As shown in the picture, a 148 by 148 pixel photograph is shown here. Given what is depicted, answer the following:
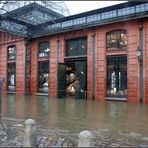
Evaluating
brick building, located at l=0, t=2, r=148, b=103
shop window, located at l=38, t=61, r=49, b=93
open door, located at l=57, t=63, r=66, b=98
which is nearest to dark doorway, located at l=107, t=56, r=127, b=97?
brick building, located at l=0, t=2, r=148, b=103

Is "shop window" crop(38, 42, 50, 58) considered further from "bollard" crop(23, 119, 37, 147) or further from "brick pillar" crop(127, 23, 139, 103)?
"bollard" crop(23, 119, 37, 147)

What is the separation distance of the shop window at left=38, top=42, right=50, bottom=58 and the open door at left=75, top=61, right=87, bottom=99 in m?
3.81

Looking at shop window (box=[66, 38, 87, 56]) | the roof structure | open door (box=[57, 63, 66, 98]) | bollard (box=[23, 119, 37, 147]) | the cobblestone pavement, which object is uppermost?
the roof structure

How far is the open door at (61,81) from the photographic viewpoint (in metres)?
22.7

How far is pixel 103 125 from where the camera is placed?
948cm

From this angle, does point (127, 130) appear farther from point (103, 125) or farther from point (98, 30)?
point (98, 30)

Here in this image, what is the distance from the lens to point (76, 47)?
22641mm

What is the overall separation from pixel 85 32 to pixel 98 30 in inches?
48.8

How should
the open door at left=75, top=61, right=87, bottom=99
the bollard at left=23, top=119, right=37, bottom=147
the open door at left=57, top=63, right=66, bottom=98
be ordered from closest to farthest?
the bollard at left=23, top=119, right=37, bottom=147, the open door at left=75, top=61, right=87, bottom=99, the open door at left=57, top=63, right=66, bottom=98

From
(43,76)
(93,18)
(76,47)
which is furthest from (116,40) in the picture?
(43,76)

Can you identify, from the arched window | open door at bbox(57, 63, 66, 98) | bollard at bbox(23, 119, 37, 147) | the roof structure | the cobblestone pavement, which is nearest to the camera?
bollard at bbox(23, 119, 37, 147)

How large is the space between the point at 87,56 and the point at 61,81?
3099 millimetres

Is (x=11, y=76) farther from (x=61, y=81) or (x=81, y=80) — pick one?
(x=81, y=80)

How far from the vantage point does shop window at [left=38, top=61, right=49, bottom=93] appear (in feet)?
80.8
